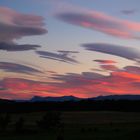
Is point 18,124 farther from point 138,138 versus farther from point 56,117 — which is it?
point 138,138

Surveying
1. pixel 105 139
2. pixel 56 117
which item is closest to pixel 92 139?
pixel 105 139

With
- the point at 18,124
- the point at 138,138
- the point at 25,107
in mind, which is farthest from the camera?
the point at 25,107

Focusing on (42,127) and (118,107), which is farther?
(118,107)

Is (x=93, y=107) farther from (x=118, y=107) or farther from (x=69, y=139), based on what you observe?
(x=69, y=139)

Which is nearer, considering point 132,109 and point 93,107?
point 132,109

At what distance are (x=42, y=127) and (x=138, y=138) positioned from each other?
3917 cm

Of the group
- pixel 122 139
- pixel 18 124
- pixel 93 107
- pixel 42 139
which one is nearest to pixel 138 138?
pixel 122 139

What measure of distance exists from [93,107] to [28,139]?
451ft

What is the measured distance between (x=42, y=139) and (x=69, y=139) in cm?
466

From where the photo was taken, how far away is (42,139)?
197ft

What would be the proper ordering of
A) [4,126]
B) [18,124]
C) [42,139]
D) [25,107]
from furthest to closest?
1. [25,107]
2. [4,126]
3. [18,124]
4. [42,139]

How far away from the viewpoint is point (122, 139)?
182ft

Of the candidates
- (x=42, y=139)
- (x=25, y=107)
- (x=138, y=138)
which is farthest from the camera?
(x=25, y=107)

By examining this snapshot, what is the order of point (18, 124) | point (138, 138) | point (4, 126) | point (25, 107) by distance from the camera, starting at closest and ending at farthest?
point (138, 138)
point (18, 124)
point (4, 126)
point (25, 107)
